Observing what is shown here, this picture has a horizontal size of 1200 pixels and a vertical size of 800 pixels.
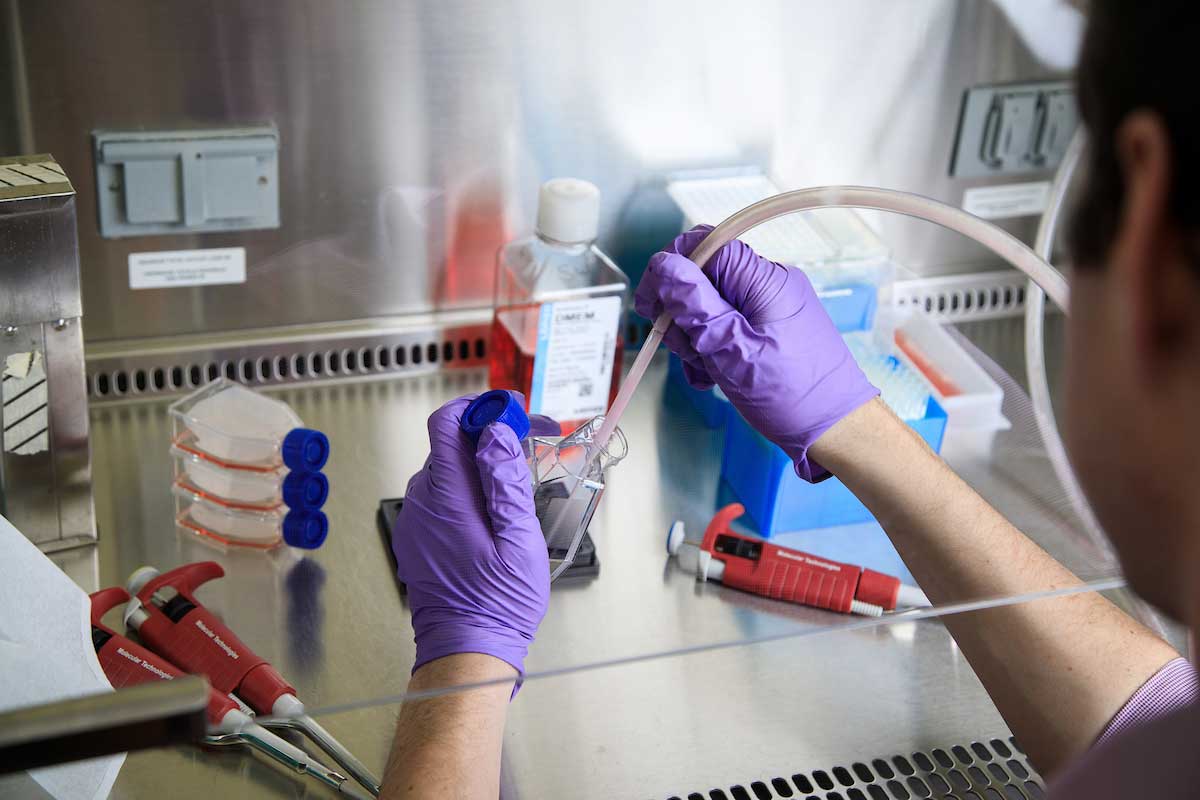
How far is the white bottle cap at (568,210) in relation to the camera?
1.40m

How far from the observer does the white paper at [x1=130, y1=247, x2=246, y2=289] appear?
142cm

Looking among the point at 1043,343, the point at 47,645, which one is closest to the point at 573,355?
the point at 47,645

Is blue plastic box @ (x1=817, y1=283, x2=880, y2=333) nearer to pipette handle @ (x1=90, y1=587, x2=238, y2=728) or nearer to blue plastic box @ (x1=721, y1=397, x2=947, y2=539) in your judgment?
blue plastic box @ (x1=721, y1=397, x2=947, y2=539)

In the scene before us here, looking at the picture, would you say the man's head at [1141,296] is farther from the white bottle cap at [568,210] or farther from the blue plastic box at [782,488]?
the white bottle cap at [568,210]

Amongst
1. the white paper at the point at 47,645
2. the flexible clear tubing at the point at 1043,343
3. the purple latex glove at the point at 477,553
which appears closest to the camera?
the white paper at the point at 47,645

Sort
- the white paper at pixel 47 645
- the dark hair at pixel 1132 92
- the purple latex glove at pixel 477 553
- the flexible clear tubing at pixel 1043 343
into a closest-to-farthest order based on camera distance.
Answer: the dark hair at pixel 1132 92 < the white paper at pixel 47 645 < the purple latex glove at pixel 477 553 < the flexible clear tubing at pixel 1043 343

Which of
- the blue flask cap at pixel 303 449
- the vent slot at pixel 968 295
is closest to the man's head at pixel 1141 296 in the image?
the blue flask cap at pixel 303 449

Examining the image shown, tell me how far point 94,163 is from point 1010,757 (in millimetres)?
1118

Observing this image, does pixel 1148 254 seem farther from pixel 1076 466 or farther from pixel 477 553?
pixel 477 553

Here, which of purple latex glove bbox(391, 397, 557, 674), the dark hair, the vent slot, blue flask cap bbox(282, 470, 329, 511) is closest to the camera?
the dark hair

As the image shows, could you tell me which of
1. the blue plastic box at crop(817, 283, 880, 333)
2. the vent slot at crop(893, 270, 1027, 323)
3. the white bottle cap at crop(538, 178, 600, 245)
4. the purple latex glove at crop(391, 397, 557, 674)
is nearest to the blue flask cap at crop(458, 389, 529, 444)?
the purple latex glove at crop(391, 397, 557, 674)

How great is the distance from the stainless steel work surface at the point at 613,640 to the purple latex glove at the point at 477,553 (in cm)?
6

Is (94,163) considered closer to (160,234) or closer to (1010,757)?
(160,234)

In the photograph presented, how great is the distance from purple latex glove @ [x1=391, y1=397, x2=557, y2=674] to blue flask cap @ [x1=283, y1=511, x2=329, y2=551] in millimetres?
234
